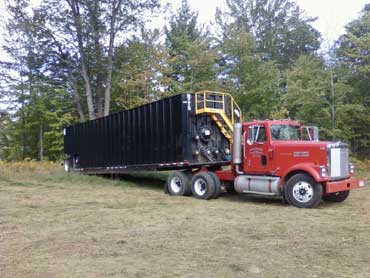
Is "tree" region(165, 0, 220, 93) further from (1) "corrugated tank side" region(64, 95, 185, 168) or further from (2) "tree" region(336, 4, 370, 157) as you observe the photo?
(1) "corrugated tank side" region(64, 95, 185, 168)

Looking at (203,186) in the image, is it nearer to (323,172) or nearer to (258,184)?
(258,184)

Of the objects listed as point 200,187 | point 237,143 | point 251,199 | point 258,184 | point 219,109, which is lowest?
point 251,199

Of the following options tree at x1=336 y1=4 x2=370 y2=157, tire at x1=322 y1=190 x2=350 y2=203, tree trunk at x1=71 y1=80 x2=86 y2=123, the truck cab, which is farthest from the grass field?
tree trunk at x1=71 y1=80 x2=86 y2=123

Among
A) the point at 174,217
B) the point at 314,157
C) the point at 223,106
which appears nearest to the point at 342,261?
the point at 174,217

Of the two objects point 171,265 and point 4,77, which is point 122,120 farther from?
point 4,77

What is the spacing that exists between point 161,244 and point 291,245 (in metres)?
1.79

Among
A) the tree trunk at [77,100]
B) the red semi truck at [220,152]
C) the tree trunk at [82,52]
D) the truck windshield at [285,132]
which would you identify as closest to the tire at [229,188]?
the red semi truck at [220,152]

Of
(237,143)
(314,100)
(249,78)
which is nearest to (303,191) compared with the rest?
(237,143)

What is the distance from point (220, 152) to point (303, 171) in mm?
3136

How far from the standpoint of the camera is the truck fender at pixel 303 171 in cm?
886

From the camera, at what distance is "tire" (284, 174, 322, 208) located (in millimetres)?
8961

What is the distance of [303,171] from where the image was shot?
919 centimetres

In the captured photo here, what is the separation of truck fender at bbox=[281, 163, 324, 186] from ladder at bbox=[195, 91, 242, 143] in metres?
2.49

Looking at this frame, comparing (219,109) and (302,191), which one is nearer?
(302,191)
